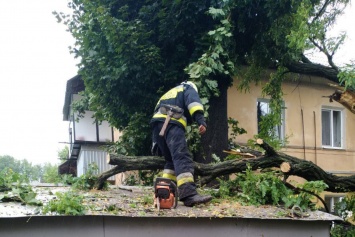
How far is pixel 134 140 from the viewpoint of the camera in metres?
8.95

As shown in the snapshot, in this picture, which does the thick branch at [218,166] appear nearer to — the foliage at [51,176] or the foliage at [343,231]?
the foliage at [51,176]

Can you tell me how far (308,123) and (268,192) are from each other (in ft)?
30.4

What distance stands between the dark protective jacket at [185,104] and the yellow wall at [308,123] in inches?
310

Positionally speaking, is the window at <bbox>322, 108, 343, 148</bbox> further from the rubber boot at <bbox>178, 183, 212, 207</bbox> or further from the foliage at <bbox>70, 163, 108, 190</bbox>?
the rubber boot at <bbox>178, 183, 212, 207</bbox>

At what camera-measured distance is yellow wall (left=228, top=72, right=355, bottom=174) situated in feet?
42.4

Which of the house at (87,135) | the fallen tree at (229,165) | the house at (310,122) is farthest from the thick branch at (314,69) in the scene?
the house at (87,135)

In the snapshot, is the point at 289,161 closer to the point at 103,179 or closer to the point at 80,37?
the point at 103,179

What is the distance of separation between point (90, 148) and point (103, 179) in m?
8.79

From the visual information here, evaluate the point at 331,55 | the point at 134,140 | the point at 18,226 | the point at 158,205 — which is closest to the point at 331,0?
the point at 331,55

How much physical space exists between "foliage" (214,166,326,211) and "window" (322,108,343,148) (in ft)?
31.3

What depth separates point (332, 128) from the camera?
14.6 m

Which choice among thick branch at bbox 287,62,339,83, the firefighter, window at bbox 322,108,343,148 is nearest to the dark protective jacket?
the firefighter

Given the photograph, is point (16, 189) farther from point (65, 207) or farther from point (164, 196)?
point (164, 196)

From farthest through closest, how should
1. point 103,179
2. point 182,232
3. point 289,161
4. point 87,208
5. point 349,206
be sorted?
1. point 349,206
2. point 289,161
3. point 103,179
4. point 182,232
5. point 87,208
